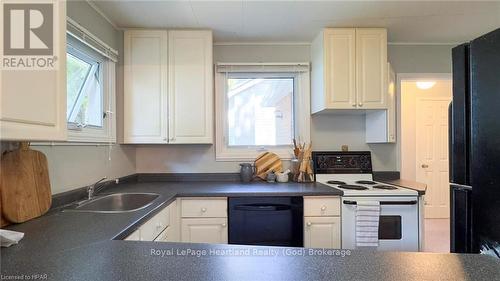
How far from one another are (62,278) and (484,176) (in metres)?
1.47

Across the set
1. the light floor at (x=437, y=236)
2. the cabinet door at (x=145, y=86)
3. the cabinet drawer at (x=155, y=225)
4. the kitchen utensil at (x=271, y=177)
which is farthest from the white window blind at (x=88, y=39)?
the light floor at (x=437, y=236)

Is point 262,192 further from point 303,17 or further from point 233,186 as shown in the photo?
point 303,17

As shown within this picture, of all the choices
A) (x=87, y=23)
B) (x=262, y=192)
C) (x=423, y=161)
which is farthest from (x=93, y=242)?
(x=423, y=161)

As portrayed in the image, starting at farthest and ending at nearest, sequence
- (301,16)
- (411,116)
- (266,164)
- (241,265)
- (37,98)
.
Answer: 1. (411,116)
2. (266,164)
3. (301,16)
4. (37,98)
5. (241,265)

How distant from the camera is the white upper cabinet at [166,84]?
95.9 inches

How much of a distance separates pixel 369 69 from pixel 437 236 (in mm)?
2467

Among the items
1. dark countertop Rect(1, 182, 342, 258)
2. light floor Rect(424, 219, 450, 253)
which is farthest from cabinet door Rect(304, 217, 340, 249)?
light floor Rect(424, 219, 450, 253)

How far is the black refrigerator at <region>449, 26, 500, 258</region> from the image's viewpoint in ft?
3.39

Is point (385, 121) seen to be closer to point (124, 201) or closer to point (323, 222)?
point (323, 222)

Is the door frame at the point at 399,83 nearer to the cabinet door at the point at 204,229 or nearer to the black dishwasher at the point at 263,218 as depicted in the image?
the black dishwasher at the point at 263,218

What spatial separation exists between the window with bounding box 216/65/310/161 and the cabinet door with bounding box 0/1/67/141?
1.73 metres

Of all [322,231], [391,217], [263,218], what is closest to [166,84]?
[263,218]

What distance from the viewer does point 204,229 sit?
2.13 m

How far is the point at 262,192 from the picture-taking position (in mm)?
2100
